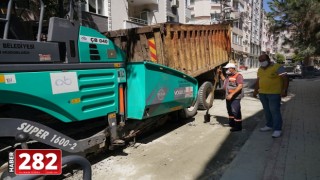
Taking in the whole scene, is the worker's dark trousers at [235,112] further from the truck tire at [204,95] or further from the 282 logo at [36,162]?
the 282 logo at [36,162]

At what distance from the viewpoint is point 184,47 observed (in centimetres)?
805

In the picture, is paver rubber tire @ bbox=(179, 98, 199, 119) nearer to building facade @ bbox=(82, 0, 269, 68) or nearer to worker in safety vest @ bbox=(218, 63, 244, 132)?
worker in safety vest @ bbox=(218, 63, 244, 132)

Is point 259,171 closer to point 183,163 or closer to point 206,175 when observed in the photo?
point 206,175

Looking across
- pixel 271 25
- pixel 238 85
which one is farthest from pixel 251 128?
pixel 271 25

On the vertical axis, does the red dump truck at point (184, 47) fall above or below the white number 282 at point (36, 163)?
above

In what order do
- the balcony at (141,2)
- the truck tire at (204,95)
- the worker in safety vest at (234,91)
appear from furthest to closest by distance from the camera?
the balcony at (141,2) → the truck tire at (204,95) → the worker in safety vest at (234,91)

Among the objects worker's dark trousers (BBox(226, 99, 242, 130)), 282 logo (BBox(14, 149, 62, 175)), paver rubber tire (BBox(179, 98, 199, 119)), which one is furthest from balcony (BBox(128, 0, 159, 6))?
282 logo (BBox(14, 149, 62, 175))

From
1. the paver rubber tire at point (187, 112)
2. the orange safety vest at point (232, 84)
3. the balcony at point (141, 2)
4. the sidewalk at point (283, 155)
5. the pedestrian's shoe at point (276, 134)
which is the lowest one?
the sidewalk at point (283, 155)

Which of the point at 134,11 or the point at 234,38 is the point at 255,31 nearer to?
the point at 234,38

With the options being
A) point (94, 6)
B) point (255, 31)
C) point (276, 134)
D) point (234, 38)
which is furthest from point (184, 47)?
point (255, 31)

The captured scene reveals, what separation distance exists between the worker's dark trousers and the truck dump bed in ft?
4.93

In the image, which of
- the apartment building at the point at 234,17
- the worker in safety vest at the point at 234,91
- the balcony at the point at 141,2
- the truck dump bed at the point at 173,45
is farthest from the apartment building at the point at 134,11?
the apartment building at the point at 234,17

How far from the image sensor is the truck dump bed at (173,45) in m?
7.07

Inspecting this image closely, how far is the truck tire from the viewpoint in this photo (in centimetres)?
893
